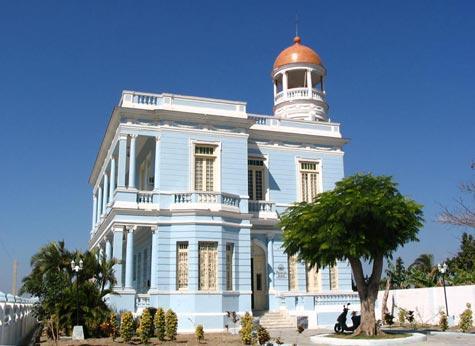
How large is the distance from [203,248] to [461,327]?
1029 cm

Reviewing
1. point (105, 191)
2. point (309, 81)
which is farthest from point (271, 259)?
point (309, 81)

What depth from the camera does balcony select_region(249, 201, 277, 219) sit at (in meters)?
26.1

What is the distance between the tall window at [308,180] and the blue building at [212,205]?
0.17ft

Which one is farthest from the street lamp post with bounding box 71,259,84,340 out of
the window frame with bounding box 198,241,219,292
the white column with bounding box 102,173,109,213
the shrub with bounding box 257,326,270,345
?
the white column with bounding box 102,173,109,213

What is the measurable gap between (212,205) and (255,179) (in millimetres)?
4307

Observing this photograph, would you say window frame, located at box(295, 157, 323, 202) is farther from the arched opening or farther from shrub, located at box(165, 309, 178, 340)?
shrub, located at box(165, 309, 178, 340)

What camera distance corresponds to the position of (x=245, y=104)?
85.4 ft

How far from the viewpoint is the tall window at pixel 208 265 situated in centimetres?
2284

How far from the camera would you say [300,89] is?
31.4 meters

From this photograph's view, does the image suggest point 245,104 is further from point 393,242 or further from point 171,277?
point 393,242

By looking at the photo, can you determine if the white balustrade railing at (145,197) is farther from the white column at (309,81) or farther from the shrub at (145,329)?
the white column at (309,81)

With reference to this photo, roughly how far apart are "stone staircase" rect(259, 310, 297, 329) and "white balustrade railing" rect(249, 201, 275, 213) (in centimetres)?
473

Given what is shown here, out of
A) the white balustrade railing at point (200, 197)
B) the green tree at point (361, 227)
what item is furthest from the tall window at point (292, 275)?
the green tree at point (361, 227)

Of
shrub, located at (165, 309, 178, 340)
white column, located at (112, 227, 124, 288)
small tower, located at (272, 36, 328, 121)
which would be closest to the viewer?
shrub, located at (165, 309, 178, 340)
